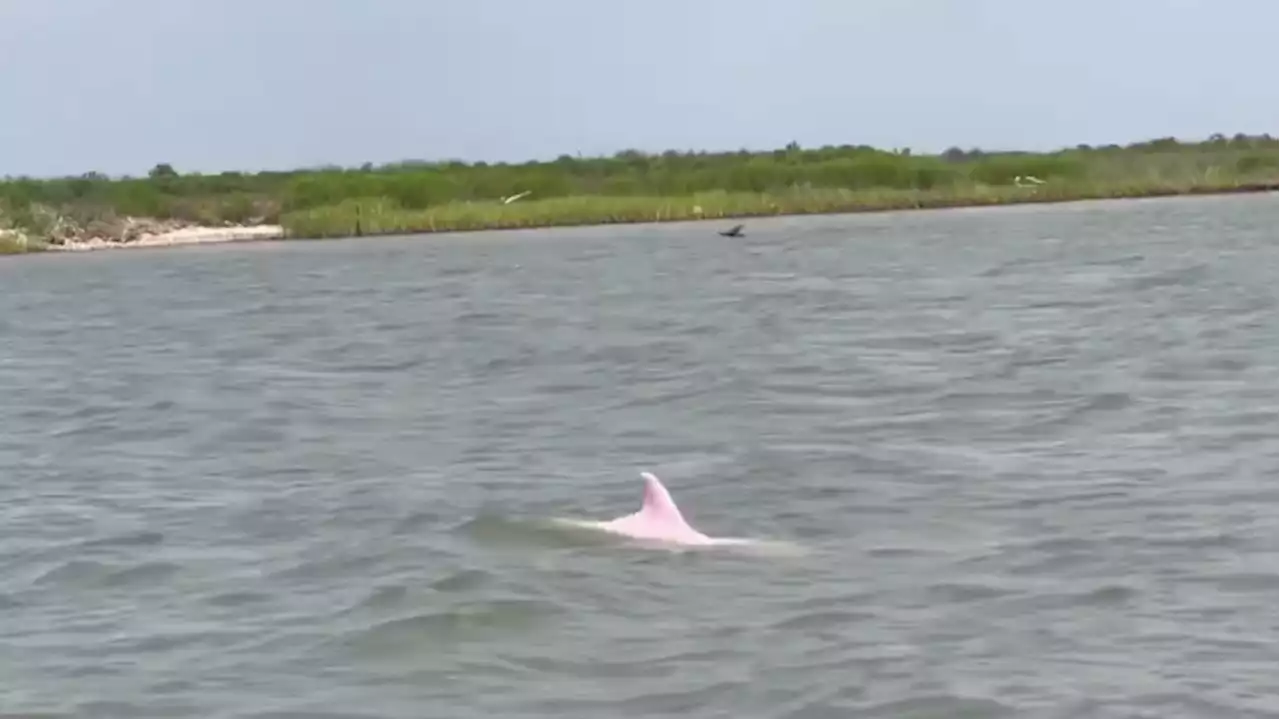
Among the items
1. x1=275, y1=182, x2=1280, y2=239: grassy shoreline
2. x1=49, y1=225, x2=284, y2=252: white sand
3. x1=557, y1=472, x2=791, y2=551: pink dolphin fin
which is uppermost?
x1=275, y1=182, x2=1280, y2=239: grassy shoreline

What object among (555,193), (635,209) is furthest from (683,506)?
(555,193)

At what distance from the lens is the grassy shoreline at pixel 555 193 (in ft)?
249

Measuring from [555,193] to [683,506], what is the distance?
73.8m

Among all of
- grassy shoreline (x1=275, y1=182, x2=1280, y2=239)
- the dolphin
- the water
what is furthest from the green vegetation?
the dolphin

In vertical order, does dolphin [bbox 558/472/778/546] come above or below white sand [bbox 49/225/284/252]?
above

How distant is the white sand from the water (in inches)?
1765

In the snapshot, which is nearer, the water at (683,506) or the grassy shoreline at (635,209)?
the water at (683,506)

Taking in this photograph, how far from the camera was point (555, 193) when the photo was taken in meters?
87.2

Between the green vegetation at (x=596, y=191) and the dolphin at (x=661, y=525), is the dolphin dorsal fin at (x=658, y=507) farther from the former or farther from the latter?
the green vegetation at (x=596, y=191)

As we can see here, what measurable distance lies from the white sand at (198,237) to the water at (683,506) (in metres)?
44.8

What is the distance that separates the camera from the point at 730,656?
9664 mm

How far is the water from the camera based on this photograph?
945cm

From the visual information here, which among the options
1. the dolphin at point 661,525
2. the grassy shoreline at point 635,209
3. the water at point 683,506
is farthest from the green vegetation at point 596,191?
the dolphin at point 661,525

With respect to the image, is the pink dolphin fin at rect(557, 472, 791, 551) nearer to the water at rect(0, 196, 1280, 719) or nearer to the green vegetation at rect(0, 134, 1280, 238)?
the water at rect(0, 196, 1280, 719)
